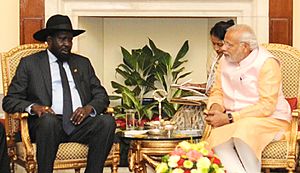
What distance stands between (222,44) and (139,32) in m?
1.84

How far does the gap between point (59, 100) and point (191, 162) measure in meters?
1.78

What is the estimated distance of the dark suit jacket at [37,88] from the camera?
459cm

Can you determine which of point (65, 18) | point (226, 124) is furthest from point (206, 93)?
point (65, 18)

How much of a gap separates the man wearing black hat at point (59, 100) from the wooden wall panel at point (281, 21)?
180cm

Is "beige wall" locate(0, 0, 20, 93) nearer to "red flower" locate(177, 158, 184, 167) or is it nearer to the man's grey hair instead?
the man's grey hair

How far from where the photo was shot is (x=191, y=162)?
3.10 meters

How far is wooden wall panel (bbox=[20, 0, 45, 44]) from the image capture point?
19.3ft

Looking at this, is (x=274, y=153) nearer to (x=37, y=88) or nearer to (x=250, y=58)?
(x=250, y=58)

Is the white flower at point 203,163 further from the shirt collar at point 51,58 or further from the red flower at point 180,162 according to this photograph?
the shirt collar at point 51,58

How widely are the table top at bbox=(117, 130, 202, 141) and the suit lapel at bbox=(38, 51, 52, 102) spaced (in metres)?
0.54

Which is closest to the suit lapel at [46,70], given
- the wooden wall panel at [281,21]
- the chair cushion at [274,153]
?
the chair cushion at [274,153]

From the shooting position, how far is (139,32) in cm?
670

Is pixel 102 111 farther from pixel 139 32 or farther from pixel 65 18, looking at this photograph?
pixel 139 32

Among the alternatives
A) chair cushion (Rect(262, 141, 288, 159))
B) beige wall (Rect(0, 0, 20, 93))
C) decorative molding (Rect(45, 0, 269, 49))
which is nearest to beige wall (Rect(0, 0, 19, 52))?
beige wall (Rect(0, 0, 20, 93))
